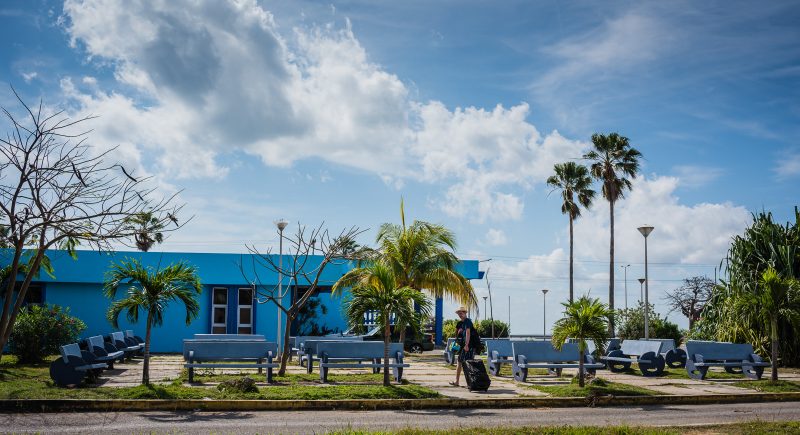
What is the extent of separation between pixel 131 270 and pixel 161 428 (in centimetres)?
494

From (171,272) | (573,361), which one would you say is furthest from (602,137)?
(171,272)

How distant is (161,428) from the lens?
10.3 m

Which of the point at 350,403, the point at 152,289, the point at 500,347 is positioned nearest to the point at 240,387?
the point at 350,403

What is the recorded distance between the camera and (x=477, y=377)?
15.3m

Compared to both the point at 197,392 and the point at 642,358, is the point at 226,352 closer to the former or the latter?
the point at 197,392

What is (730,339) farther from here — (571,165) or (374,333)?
(571,165)

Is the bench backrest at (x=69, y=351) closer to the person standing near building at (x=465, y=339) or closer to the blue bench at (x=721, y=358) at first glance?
the person standing near building at (x=465, y=339)

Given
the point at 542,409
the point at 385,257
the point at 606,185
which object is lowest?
the point at 542,409

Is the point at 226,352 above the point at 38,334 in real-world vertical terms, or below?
below

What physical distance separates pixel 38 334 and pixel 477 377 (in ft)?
40.4

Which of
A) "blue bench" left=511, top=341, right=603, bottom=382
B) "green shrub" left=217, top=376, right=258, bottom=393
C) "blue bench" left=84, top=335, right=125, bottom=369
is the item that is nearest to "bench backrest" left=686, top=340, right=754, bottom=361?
"blue bench" left=511, top=341, right=603, bottom=382

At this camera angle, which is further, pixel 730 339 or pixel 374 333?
pixel 374 333

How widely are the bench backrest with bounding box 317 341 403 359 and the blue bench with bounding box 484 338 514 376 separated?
326 cm

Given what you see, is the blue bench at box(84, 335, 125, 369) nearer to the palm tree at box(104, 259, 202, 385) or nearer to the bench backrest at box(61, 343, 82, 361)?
the bench backrest at box(61, 343, 82, 361)
